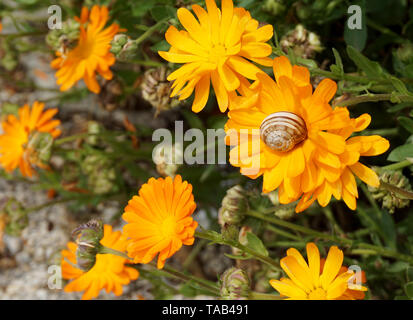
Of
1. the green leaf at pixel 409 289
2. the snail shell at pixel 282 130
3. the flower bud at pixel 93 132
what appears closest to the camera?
the snail shell at pixel 282 130

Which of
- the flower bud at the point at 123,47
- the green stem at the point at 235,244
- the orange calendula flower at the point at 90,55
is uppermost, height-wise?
the orange calendula flower at the point at 90,55

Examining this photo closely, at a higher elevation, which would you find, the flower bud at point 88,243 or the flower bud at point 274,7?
the flower bud at point 274,7

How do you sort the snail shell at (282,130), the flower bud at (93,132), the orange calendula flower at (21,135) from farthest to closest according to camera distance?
the flower bud at (93,132), the orange calendula flower at (21,135), the snail shell at (282,130)

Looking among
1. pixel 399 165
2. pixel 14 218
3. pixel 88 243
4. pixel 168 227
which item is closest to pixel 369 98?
pixel 399 165

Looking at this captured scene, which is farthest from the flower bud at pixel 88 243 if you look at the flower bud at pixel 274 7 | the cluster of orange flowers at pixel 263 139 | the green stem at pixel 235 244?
the flower bud at pixel 274 7

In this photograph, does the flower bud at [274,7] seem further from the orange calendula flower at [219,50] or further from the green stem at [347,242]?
the green stem at [347,242]

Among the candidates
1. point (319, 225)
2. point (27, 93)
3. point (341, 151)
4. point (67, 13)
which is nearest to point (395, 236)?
point (319, 225)

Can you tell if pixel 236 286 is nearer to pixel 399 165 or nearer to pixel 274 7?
pixel 399 165
